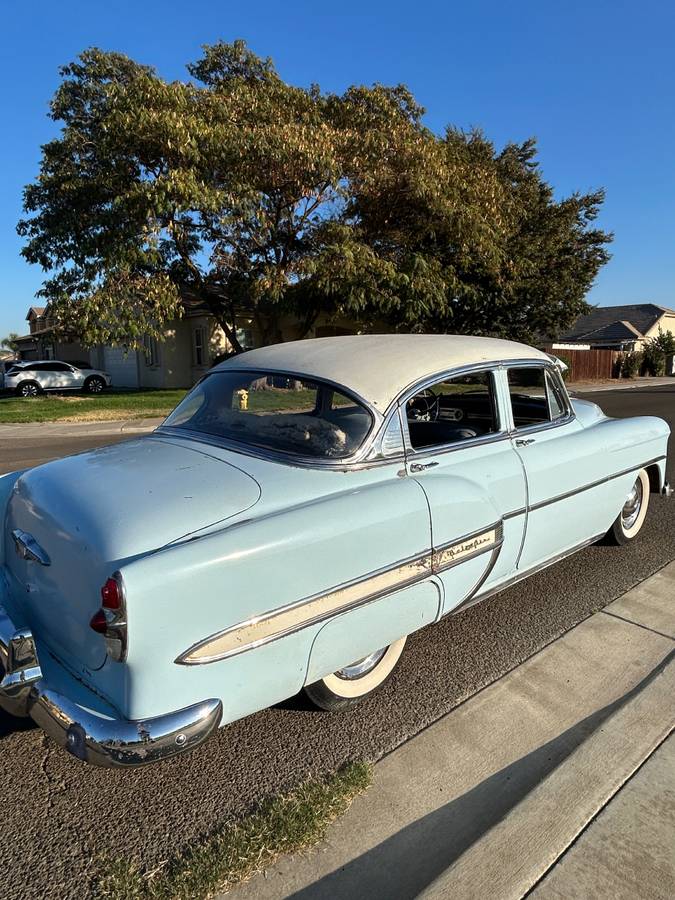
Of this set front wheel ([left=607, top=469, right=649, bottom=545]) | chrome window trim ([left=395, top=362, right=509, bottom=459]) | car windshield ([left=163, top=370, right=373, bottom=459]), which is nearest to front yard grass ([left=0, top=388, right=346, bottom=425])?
car windshield ([left=163, top=370, right=373, bottom=459])

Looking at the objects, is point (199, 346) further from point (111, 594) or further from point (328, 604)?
point (111, 594)

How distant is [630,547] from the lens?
15.1ft

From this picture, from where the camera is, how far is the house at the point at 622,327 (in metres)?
44.2

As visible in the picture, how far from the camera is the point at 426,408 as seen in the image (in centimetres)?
383

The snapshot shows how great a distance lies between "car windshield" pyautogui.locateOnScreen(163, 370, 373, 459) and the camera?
2.66m

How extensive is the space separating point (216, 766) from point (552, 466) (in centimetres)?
222

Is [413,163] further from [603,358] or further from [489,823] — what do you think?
Answer: [603,358]

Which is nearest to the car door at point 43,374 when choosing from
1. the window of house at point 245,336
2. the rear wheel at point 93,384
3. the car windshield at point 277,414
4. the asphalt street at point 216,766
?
the rear wheel at point 93,384

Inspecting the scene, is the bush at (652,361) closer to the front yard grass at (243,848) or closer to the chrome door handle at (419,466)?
the chrome door handle at (419,466)

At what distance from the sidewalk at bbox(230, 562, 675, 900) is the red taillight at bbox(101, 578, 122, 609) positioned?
2.99ft

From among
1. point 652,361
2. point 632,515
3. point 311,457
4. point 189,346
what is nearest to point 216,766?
point 311,457

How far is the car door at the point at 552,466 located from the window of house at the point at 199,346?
22426 mm

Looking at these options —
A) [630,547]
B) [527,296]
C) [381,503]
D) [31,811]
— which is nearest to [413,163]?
[527,296]

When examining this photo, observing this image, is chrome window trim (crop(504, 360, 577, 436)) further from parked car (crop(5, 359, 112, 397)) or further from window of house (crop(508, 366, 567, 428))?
parked car (crop(5, 359, 112, 397))
